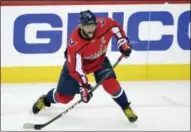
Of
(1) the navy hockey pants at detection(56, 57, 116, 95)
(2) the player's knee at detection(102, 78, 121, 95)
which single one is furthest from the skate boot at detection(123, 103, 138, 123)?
(1) the navy hockey pants at detection(56, 57, 116, 95)

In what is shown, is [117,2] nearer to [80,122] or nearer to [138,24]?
[138,24]

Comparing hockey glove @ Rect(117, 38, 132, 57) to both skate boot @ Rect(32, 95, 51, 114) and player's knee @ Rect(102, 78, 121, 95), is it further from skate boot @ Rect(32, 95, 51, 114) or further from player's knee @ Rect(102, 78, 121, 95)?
skate boot @ Rect(32, 95, 51, 114)

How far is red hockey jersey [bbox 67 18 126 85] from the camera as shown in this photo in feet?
8.59

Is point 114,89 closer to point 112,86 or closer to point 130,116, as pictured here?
point 112,86

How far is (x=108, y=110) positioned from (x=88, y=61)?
51 centimetres

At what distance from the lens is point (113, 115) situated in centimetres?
301

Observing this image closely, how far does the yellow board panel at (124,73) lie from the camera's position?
4.07 metres

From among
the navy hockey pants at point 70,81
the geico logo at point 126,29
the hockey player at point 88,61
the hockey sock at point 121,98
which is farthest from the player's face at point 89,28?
the geico logo at point 126,29

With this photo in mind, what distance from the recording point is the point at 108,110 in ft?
10.3

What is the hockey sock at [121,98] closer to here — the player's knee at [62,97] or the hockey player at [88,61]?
the hockey player at [88,61]

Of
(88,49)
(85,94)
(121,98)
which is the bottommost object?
(121,98)

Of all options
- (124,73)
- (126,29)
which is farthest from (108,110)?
(126,29)

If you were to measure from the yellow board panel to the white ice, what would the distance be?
0.10 meters

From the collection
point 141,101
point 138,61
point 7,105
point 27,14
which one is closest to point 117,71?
point 138,61
